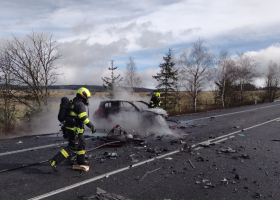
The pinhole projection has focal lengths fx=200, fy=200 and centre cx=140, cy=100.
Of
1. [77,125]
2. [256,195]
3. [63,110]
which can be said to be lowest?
[256,195]

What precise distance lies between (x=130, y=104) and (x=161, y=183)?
22.0 feet

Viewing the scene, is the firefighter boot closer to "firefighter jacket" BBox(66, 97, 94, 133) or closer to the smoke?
"firefighter jacket" BBox(66, 97, 94, 133)

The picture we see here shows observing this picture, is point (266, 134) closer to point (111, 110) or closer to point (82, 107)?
point (111, 110)

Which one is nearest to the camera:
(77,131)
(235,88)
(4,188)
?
(4,188)

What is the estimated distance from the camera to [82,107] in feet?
16.0

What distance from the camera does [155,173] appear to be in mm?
4645

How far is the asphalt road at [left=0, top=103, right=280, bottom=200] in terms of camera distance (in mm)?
3742

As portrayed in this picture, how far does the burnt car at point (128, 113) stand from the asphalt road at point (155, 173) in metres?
2.73

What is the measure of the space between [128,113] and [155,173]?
5942mm

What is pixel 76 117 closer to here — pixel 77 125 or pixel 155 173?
pixel 77 125

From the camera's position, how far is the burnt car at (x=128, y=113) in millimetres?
9852

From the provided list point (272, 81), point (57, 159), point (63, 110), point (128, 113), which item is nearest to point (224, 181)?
point (57, 159)

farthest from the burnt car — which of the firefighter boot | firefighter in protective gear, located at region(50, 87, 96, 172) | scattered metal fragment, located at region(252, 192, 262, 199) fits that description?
scattered metal fragment, located at region(252, 192, 262, 199)

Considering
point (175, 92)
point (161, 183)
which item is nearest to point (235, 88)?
point (175, 92)
